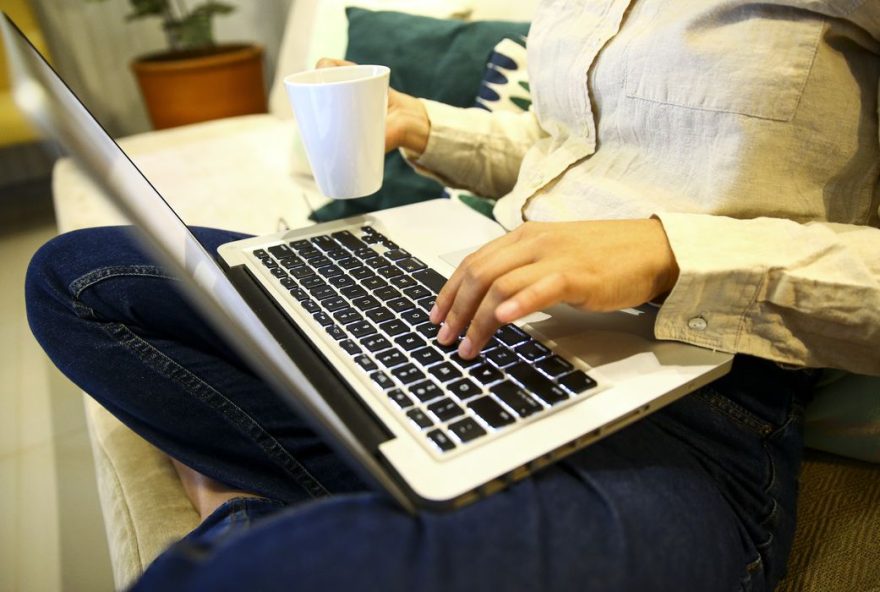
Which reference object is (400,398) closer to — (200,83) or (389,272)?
(389,272)

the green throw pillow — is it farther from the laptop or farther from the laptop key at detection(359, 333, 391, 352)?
the laptop key at detection(359, 333, 391, 352)

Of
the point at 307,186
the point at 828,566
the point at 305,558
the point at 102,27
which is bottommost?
the point at 828,566

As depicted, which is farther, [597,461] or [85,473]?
[85,473]

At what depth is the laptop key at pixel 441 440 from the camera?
1.27 ft

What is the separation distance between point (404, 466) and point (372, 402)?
0.07 m

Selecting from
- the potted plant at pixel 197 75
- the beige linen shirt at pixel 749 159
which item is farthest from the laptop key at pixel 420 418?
the potted plant at pixel 197 75

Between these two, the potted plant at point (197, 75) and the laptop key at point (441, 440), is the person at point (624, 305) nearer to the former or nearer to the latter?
the laptop key at point (441, 440)

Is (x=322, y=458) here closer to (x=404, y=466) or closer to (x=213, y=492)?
(x=213, y=492)

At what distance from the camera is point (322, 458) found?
0.62 metres

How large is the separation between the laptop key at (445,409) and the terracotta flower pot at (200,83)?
213 cm

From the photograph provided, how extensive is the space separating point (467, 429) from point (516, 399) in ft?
0.15

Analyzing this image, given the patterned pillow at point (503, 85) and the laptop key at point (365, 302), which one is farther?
the patterned pillow at point (503, 85)

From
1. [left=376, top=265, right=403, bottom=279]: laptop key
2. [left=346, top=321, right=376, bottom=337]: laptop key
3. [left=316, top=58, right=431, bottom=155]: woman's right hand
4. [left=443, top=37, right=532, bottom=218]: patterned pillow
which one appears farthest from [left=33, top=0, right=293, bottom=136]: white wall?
[left=346, top=321, right=376, bottom=337]: laptop key

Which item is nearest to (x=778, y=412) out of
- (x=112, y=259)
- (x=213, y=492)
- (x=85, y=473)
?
(x=213, y=492)
